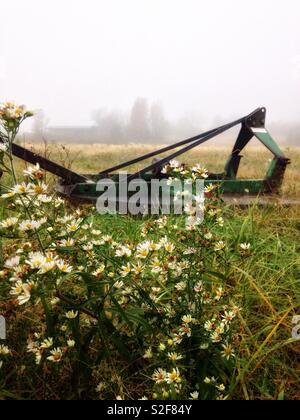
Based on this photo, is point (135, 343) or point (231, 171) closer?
point (135, 343)

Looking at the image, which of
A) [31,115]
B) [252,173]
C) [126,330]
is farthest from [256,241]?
[252,173]

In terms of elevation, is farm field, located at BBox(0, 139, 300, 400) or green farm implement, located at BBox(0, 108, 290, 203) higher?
green farm implement, located at BBox(0, 108, 290, 203)

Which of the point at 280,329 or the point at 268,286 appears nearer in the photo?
the point at 280,329

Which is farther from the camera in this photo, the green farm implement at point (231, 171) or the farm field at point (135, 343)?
the green farm implement at point (231, 171)

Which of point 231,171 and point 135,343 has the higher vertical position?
point 231,171

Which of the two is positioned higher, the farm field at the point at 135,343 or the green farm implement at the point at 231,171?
the green farm implement at the point at 231,171

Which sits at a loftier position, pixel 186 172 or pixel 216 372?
pixel 186 172

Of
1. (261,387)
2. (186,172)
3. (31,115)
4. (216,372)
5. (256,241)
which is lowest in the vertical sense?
(261,387)

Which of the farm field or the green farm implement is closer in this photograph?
the farm field
